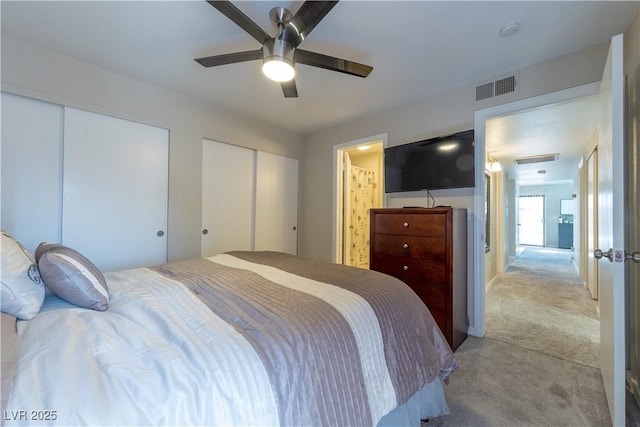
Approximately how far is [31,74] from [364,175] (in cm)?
396

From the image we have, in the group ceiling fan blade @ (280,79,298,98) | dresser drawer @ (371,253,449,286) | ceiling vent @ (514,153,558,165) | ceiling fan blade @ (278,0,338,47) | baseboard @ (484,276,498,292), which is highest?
ceiling vent @ (514,153,558,165)

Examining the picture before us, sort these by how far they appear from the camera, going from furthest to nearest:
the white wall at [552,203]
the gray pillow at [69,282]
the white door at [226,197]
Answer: the white wall at [552,203] < the white door at [226,197] < the gray pillow at [69,282]

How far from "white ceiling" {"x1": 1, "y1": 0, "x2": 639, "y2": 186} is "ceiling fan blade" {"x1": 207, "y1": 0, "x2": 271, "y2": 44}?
25 cm

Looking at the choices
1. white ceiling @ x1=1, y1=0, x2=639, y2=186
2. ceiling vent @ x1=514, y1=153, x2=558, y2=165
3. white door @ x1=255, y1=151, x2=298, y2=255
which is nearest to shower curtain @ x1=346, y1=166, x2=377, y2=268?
white door @ x1=255, y1=151, x2=298, y2=255

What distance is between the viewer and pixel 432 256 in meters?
2.18

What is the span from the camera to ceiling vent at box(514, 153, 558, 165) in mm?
4695

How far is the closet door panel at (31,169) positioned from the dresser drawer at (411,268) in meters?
2.84

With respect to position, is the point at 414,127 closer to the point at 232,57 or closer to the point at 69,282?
the point at 232,57

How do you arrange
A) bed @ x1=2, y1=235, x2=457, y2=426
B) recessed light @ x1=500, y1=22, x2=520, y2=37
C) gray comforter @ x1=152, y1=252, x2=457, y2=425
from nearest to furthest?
bed @ x1=2, y1=235, x2=457, y2=426
gray comforter @ x1=152, y1=252, x2=457, y2=425
recessed light @ x1=500, y1=22, x2=520, y2=37

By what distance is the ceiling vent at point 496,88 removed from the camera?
88.4 inches

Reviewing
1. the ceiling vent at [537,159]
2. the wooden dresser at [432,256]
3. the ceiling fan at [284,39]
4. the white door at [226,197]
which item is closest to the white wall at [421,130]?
the wooden dresser at [432,256]

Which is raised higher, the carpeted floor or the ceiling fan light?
the ceiling fan light

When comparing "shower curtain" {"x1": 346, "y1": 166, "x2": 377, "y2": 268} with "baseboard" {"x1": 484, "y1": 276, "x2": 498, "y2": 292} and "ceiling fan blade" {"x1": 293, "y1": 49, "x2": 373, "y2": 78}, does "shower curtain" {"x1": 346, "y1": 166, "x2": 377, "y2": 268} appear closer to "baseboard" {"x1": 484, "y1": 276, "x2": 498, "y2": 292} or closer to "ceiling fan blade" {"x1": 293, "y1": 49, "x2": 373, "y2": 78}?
"baseboard" {"x1": 484, "y1": 276, "x2": 498, "y2": 292}

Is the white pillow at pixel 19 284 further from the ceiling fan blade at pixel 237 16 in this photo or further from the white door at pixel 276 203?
the white door at pixel 276 203
